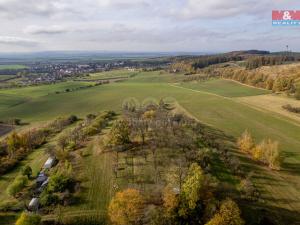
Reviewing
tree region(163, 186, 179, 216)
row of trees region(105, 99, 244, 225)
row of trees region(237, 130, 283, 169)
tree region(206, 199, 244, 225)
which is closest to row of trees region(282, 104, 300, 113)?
row of trees region(237, 130, 283, 169)

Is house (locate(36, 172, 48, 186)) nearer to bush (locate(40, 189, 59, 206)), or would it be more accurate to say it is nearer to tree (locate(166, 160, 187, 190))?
bush (locate(40, 189, 59, 206))

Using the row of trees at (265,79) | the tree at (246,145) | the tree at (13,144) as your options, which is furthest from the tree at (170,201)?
the row of trees at (265,79)

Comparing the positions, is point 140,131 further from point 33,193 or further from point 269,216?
point 269,216

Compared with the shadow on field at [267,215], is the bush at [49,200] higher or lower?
higher

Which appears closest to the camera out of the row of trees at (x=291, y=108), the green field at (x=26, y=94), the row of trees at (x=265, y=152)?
the row of trees at (x=265, y=152)

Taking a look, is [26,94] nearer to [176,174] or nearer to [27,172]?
[27,172]

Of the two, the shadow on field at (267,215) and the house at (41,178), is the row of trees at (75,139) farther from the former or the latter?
the shadow on field at (267,215)
